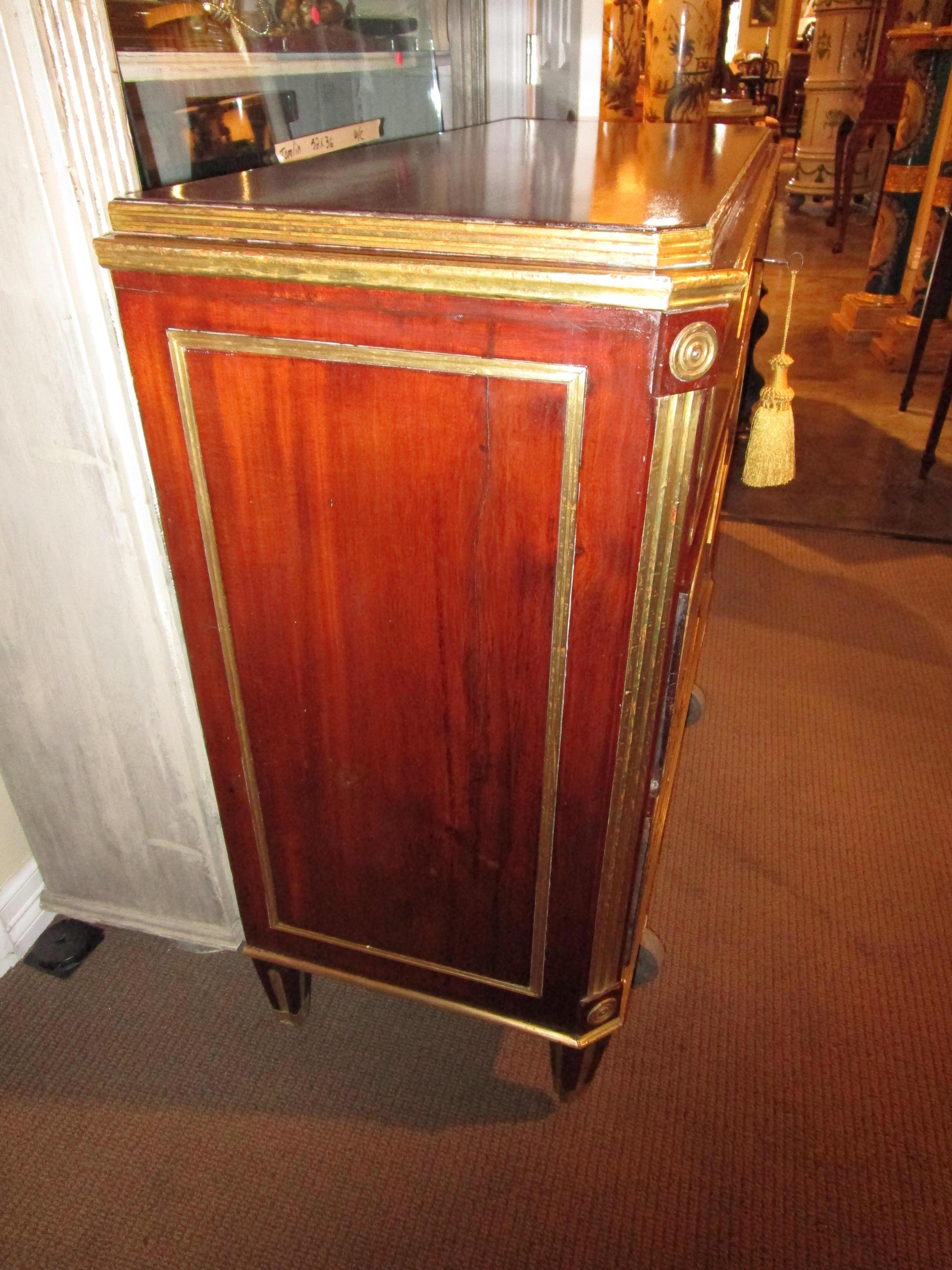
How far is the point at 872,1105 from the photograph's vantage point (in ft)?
4.26

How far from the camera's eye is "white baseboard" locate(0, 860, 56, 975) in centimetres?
147

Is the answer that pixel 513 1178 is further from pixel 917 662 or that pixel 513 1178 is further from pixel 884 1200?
pixel 917 662

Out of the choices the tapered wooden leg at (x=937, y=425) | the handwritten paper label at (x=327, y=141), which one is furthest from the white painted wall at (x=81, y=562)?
the tapered wooden leg at (x=937, y=425)

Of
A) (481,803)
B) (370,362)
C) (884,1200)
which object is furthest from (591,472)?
(884,1200)

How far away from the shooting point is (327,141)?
51.6 inches

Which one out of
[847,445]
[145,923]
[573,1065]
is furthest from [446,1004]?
[847,445]

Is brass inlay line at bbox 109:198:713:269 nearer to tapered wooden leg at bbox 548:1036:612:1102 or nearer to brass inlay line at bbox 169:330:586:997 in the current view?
brass inlay line at bbox 169:330:586:997

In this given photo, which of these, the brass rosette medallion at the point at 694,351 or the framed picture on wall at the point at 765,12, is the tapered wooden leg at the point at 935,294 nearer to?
the brass rosette medallion at the point at 694,351

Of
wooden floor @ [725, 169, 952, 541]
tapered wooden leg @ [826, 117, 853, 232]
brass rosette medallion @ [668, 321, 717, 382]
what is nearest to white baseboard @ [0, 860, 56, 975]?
brass rosette medallion @ [668, 321, 717, 382]

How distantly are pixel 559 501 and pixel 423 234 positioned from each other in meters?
0.25

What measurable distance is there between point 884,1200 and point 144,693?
125 cm

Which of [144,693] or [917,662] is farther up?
[144,693]

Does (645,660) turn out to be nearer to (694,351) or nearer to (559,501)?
(559,501)

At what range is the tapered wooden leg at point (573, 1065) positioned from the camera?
1.21 metres
